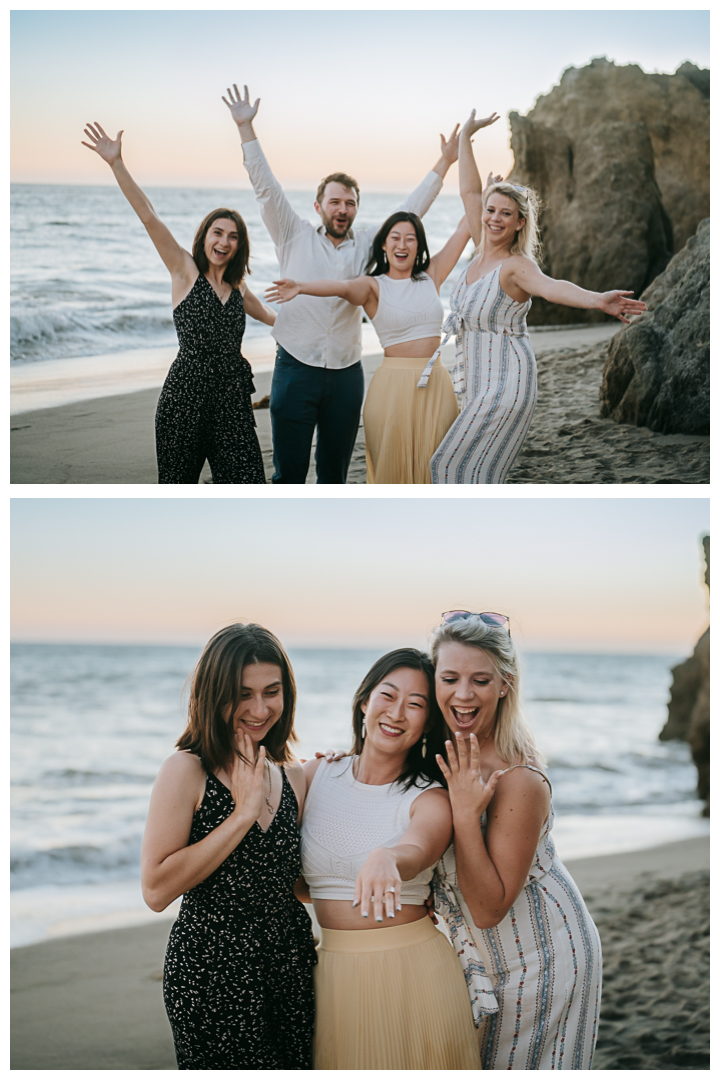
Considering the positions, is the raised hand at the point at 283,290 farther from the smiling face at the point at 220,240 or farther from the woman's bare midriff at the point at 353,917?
the woman's bare midriff at the point at 353,917

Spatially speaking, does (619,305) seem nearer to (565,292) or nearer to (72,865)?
(565,292)

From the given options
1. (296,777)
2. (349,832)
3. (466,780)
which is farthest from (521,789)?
(296,777)

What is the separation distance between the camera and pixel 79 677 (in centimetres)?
1467

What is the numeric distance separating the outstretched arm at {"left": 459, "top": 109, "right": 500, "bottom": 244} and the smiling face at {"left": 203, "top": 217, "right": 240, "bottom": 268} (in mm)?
923

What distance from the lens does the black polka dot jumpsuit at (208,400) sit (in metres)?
3.33

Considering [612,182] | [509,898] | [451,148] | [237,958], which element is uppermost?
[612,182]

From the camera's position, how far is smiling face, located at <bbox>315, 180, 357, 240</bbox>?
11.8 feet

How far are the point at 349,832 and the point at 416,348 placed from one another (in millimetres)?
1993

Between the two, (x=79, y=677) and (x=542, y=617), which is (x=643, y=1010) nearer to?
(x=542, y=617)

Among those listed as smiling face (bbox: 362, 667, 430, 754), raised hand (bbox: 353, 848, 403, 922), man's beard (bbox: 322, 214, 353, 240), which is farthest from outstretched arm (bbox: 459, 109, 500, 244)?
raised hand (bbox: 353, 848, 403, 922)

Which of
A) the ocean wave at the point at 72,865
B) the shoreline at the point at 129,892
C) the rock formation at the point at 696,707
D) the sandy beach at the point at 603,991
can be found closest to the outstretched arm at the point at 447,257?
the rock formation at the point at 696,707

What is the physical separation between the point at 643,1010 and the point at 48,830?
196 inches

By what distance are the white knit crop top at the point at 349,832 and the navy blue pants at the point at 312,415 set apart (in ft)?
5.26

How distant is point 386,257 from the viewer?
3621mm
